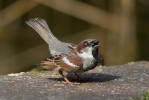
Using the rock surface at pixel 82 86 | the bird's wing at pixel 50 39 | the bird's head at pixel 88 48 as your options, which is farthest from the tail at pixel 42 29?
the bird's head at pixel 88 48

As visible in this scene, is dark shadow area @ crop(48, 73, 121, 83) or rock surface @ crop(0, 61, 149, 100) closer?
rock surface @ crop(0, 61, 149, 100)

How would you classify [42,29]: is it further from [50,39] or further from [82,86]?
[82,86]

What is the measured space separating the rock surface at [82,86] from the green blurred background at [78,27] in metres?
3.41

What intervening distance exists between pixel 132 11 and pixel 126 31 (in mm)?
357

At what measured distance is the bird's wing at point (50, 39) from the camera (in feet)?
21.5

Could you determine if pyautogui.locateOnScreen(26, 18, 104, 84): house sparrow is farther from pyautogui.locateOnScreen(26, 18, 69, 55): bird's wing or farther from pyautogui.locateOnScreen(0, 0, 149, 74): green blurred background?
pyautogui.locateOnScreen(0, 0, 149, 74): green blurred background

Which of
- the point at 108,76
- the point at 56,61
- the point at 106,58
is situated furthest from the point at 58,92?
the point at 106,58

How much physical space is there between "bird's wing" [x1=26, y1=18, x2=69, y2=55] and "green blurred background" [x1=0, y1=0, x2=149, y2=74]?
3476 millimetres

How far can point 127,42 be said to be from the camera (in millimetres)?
10750

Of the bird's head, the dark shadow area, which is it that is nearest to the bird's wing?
the bird's head

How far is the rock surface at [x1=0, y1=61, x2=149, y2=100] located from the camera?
19.4 ft

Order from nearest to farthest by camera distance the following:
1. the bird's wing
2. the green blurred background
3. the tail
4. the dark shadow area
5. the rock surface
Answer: the rock surface < the bird's wing < the dark shadow area < the tail < the green blurred background

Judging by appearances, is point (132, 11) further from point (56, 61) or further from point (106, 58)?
point (56, 61)

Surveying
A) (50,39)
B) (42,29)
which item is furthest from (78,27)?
(50,39)
